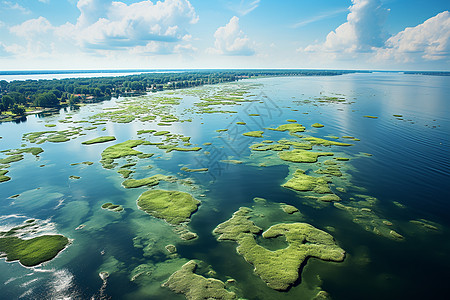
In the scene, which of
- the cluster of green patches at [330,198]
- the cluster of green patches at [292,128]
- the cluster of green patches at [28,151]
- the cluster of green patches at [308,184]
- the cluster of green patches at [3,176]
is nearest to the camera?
the cluster of green patches at [330,198]

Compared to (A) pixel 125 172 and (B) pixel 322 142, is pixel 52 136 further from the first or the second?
(B) pixel 322 142

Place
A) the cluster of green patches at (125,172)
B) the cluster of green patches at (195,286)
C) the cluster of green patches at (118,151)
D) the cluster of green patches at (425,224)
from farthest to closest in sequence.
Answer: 1. the cluster of green patches at (118,151)
2. the cluster of green patches at (125,172)
3. the cluster of green patches at (425,224)
4. the cluster of green patches at (195,286)

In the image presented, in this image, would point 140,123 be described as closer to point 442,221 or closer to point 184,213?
point 184,213

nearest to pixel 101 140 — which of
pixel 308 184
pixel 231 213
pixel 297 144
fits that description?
pixel 231 213

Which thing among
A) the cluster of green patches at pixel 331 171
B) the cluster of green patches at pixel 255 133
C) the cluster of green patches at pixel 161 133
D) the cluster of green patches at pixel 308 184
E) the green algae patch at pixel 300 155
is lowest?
the cluster of green patches at pixel 308 184

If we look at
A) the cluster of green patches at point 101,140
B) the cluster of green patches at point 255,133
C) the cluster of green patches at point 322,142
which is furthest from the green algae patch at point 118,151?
the cluster of green patches at point 322,142

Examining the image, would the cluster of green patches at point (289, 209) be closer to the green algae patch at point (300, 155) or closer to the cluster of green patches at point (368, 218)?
the cluster of green patches at point (368, 218)

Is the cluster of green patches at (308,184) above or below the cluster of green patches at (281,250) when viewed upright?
above

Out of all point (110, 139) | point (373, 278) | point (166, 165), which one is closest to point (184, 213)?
point (166, 165)
